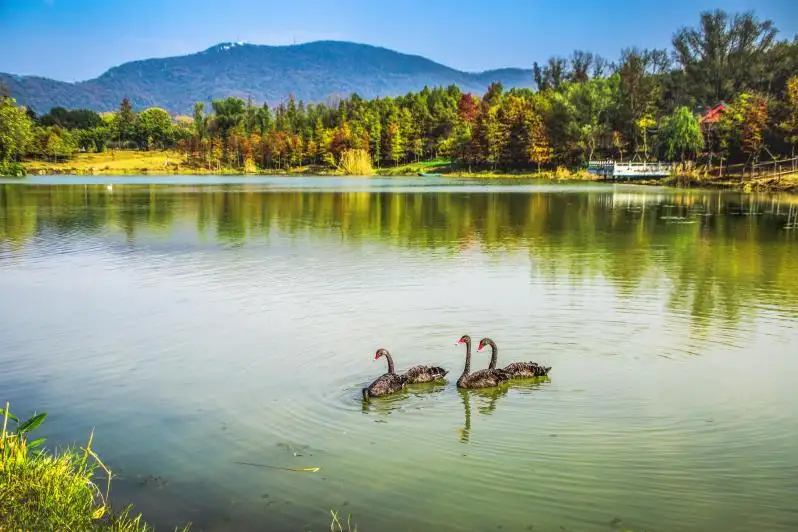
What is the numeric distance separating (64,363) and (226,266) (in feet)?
33.9

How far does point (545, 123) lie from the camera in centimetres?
10300

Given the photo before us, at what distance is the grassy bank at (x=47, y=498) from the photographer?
626 cm

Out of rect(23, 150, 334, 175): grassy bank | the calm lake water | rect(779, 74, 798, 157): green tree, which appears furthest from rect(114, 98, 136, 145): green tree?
the calm lake water

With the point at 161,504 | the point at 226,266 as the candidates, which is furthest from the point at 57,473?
the point at 226,266

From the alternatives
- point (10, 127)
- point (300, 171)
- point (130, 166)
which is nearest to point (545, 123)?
point (300, 171)

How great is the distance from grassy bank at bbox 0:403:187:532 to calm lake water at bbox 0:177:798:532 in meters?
0.54

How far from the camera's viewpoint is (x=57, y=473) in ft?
22.7

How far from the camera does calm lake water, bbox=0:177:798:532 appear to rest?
7672 mm

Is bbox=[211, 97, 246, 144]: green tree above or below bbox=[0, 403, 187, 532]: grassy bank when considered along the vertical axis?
above

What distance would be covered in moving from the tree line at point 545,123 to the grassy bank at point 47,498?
73.2 m

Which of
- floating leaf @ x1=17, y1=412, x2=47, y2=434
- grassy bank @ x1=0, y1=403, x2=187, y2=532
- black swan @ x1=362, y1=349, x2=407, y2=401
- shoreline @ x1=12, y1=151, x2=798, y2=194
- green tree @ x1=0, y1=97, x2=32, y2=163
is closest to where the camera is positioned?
grassy bank @ x1=0, y1=403, x2=187, y2=532

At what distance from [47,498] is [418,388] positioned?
573cm

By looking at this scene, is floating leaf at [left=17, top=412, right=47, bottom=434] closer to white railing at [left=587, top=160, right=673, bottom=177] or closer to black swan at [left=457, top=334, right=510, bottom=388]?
black swan at [left=457, top=334, right=510, bottom=388]

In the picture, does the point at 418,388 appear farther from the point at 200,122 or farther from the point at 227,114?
the point at 227,114
